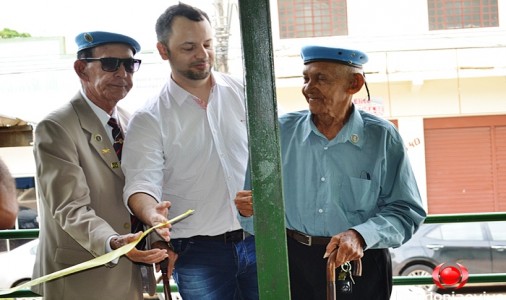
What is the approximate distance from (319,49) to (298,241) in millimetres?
622

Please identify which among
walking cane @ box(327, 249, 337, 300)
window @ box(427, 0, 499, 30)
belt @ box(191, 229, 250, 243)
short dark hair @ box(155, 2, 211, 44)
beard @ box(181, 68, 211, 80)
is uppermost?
window @ box(427, 0, 499, 30)

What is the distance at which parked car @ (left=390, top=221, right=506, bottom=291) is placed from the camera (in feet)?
26.3

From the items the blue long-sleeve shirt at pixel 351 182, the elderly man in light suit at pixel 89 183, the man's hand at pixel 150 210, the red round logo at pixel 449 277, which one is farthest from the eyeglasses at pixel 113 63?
the red round logo at pixel 449 277

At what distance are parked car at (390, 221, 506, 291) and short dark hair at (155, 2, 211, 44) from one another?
242 inches

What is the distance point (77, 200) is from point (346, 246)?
2.72 ft

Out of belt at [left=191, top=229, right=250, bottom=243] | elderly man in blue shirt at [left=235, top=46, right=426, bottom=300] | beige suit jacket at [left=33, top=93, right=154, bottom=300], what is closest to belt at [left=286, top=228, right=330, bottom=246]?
elderly man in blue shirt at [left=235, top=46, right=426, bottom=300]

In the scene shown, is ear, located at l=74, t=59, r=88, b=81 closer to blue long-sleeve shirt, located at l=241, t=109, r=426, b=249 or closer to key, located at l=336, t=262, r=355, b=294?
blue long-sleeve shirt, located at l=241, t=109, r=426, b=249

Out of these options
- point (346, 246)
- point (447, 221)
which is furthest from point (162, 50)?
point (447, 221)

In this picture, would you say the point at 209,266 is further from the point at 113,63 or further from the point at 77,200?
the point at 113,63

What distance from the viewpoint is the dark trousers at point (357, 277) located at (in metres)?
2.21

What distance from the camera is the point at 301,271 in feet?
7.35

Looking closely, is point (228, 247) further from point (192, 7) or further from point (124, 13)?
point (124, 13)

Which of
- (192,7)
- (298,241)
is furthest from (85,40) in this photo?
(298,241)

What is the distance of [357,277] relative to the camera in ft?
7.29
